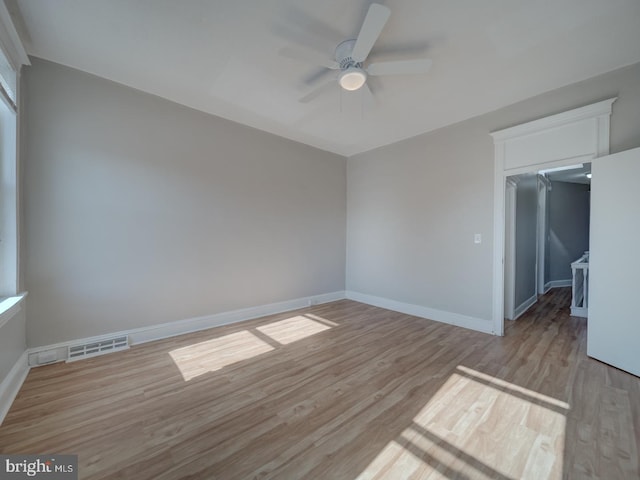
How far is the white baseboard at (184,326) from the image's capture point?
97.0 inches

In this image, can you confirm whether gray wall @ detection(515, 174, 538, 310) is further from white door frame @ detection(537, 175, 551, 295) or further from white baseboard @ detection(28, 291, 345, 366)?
white baseboard @ detection(28, 291, 345, 366)

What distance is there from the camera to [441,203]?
374 centimetres

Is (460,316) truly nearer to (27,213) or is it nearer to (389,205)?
(389,205)

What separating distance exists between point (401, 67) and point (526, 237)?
407 cm

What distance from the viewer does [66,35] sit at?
6.83 feet

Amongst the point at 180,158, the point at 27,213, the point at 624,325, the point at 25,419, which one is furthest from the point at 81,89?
the point at 624,325

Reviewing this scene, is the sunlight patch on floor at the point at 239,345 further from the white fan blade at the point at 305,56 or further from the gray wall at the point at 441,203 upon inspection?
the white fan blade at the point at 305,56

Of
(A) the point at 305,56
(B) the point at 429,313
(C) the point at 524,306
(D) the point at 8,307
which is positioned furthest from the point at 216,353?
(C) the point at 524,306

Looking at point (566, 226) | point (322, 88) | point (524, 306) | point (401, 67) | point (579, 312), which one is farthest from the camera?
point (566, 226)

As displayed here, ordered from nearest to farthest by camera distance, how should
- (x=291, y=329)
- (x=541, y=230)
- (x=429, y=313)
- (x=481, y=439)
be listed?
(x=481, y=439), (x=291, y=329), (x=429, y=313), (x=541, y=230)

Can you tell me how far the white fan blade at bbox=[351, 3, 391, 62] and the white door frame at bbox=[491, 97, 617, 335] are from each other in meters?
2.27

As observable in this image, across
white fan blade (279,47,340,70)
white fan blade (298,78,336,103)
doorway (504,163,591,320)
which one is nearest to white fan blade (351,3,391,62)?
white fan blade (279,47,340,70)

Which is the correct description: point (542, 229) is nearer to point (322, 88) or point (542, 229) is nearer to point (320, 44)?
point (322, 88)

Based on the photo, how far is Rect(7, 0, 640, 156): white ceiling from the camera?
5.88ft
